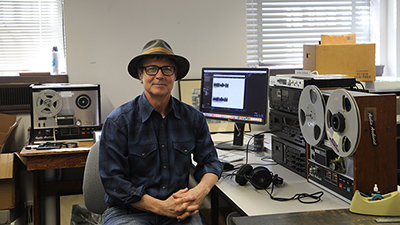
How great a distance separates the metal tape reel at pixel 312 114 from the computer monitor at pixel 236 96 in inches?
26.2

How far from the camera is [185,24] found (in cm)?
365

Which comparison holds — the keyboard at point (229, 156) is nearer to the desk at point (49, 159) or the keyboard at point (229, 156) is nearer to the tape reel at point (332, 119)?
the tape reel at point (332, 119)

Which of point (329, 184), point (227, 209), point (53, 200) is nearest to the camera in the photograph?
point (329, 184)

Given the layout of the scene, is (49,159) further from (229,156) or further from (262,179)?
(262,179)

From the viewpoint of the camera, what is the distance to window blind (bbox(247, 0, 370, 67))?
3902 mm

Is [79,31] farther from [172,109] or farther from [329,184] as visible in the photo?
[329,184]

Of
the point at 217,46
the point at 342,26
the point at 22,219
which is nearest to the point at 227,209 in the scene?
the point at 217,46

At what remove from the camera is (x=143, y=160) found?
77.2 inches

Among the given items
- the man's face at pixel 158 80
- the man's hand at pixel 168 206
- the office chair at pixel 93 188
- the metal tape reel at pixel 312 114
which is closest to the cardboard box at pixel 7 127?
the office chair at pixel 93 188

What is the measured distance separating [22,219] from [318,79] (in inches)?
101

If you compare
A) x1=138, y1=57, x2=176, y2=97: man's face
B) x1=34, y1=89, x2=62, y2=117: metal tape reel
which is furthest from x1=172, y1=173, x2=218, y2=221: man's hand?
x1=34, y1=89, x2=62, y2=117: metal tape reel

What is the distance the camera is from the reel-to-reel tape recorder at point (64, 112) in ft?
10.6

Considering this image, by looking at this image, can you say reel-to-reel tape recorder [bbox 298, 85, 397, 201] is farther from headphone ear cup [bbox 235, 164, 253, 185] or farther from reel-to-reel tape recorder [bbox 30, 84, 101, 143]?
reel-to-reel tape recorder [bbox 30, 84, 101, 143]

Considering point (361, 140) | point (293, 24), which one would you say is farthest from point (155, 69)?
point (293, 24)
